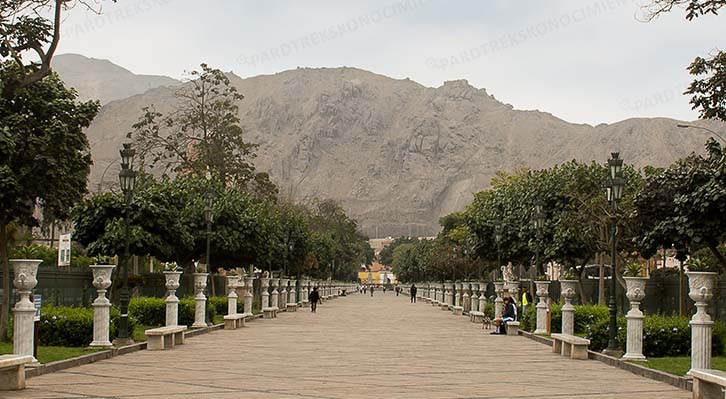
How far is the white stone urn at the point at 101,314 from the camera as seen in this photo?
19.7m

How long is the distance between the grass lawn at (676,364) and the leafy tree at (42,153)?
11.2 meters

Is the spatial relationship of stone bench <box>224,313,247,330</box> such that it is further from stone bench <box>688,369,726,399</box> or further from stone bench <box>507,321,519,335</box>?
stone bench <box>688,369,726,399</box>

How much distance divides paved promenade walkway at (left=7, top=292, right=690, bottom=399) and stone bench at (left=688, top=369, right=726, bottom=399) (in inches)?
31.7

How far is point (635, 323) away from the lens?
18.8m

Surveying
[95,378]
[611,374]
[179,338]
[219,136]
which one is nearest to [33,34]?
[95,378]

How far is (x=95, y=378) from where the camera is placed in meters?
15.1

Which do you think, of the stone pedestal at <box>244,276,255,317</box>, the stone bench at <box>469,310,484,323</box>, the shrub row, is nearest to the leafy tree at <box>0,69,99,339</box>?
the shrub row

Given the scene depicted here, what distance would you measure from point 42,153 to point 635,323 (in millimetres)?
11440

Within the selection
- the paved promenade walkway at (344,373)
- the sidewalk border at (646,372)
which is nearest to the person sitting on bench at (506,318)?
the paved promenade walkway at (344,373)

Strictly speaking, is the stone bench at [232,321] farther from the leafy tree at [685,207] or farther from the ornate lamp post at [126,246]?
the leafy tree at [685,207]

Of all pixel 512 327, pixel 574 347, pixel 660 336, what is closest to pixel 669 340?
pixel 660 336

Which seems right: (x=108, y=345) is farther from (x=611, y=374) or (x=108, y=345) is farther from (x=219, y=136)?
(x=219, y=136)

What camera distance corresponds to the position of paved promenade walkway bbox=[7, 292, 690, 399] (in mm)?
13555

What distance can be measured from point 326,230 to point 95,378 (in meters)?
97.6
